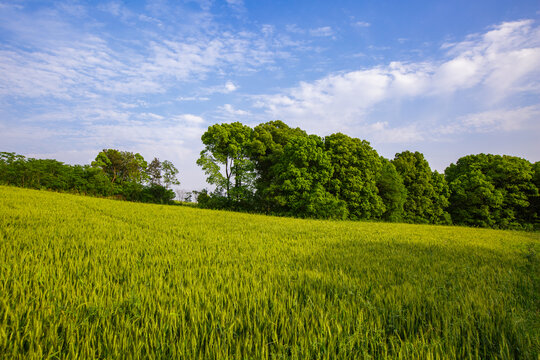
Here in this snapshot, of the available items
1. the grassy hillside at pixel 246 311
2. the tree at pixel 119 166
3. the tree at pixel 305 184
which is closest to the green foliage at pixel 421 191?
the tree at pixel 305 184

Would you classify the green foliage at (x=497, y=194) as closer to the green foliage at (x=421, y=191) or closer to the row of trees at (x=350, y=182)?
the row of trees at (x=350, y=182)

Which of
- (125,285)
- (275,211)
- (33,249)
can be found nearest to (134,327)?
(125,285)

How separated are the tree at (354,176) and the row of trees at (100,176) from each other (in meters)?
26.5

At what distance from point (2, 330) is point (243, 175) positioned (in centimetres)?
2883

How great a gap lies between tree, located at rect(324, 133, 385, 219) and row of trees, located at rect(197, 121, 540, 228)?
0.12 m

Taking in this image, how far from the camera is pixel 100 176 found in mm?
38344

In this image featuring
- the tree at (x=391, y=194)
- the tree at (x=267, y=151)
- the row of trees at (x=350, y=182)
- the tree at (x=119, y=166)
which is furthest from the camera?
the tree at (x=119, y=166)

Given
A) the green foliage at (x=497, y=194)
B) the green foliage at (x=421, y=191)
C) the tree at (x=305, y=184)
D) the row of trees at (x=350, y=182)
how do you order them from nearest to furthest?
the tree at (x=305, y=184), the row of trees at (x=350, y=182), the green foliage at (x=497, y=194), the green foliage at (x=421, y=191)

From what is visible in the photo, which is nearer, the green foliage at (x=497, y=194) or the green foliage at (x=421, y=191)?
the green foliage at (x=497, y=194)

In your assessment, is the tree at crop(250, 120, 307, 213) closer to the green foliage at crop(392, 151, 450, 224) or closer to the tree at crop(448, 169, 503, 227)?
the green foliage at crop(392, 151, 450, 224)

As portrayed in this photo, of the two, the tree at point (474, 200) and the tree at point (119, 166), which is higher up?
the tree at point (119, 166)

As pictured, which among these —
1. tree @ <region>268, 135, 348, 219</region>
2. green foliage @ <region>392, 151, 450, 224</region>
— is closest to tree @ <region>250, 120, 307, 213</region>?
tree @ <region>268, 135, 348, 219</region>

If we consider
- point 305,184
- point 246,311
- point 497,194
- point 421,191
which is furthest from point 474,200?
point 246,311

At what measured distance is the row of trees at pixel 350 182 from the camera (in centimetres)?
2658
